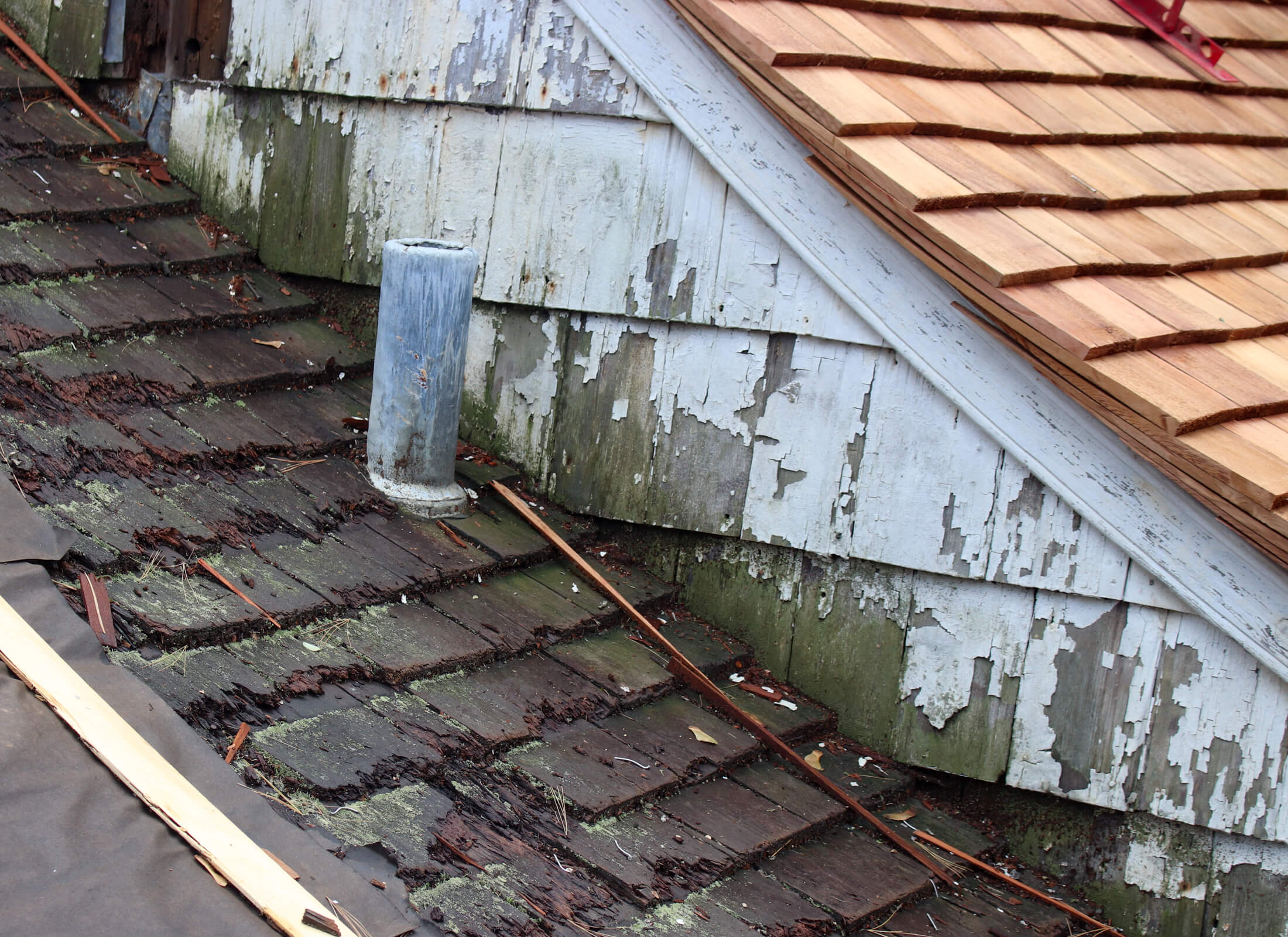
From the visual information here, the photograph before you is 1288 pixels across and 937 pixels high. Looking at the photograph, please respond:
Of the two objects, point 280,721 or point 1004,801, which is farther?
point 1004,801

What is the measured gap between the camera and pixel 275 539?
8.59 feet

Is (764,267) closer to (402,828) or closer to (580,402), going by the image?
(580,402)

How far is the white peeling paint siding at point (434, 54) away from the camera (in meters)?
→ 3.07

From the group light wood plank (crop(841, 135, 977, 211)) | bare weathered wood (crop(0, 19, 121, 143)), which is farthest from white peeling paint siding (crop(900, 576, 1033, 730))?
bare weathered wood (crop(0, 19, 121, 143))

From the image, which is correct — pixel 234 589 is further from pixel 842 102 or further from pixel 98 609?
pixel 842 102

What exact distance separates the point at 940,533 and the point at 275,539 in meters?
1.52

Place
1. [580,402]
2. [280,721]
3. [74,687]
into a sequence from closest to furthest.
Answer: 1. [74,687]
2. [280,721]
3. [580,402]

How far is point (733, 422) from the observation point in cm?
305

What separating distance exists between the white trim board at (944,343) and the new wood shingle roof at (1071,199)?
8 cm

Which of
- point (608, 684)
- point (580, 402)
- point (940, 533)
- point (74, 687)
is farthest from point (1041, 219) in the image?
point (74, 687)

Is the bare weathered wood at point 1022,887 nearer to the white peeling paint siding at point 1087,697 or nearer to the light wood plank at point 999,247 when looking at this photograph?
the white peeling paint siding at point 1087,697

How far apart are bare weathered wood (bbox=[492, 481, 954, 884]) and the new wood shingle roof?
3.25ft

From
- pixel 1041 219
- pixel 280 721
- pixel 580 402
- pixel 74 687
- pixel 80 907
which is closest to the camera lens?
pixel 80 907

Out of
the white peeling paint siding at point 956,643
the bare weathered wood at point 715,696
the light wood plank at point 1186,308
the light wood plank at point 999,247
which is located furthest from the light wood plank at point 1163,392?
the bare weathered wood at point 715,696
